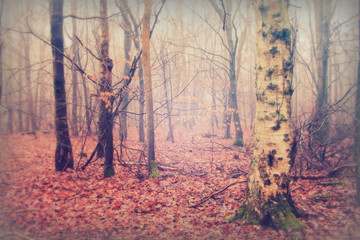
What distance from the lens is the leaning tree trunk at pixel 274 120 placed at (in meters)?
2.98

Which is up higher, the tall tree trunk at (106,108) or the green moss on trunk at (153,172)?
the tall tree trunk at (106,108)

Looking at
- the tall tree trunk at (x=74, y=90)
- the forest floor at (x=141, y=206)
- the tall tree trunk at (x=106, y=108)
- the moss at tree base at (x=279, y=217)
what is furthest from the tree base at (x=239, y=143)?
the tall tree trunk at (x=74, y=90)

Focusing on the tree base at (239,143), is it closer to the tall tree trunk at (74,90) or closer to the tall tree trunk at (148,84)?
the tall tree trunk at (148,84)

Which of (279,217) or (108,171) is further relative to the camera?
(108,171)

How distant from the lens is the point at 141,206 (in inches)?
170

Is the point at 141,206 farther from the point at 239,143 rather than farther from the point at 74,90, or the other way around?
the point at 74,90

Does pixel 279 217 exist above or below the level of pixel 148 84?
below

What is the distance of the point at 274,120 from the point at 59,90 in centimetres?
626

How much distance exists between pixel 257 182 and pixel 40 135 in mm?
13944

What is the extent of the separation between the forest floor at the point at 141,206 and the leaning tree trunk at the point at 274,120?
12.8 inches

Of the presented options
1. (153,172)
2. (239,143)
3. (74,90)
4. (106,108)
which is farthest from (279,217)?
(74,90)

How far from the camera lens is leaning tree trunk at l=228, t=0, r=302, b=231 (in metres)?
2.98

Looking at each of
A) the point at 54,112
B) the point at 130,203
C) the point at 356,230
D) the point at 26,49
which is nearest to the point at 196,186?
the point at 130,203

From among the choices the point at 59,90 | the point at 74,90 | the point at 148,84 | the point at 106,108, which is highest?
the point at 74,90
